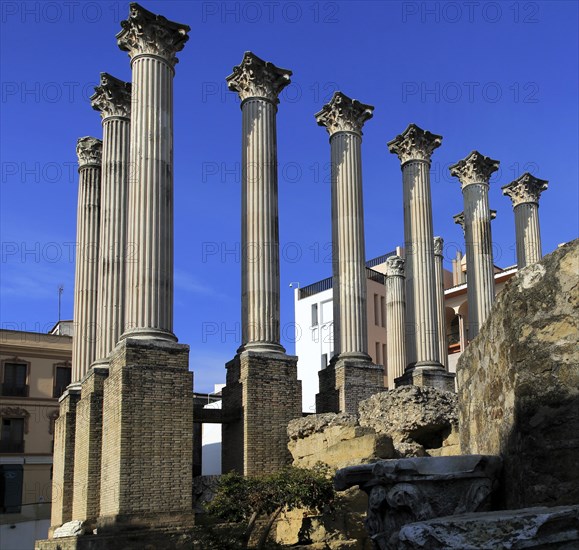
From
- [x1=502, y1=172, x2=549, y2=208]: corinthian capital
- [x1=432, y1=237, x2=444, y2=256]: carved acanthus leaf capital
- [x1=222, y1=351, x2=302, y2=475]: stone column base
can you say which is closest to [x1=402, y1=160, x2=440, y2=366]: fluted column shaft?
[x1=502, y1=172, x2=549, y2=208]: corinthian capital

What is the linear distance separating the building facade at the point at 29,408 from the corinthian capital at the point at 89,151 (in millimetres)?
19526

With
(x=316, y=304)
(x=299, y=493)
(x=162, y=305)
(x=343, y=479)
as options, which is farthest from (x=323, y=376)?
(x=316, y=304)

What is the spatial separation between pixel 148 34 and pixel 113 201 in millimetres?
6179

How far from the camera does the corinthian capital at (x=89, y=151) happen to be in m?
34.1

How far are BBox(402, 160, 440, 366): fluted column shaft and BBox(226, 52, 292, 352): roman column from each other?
7.16 meters

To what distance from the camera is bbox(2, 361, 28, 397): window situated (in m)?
49.8

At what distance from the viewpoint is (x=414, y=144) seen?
34.1 meters

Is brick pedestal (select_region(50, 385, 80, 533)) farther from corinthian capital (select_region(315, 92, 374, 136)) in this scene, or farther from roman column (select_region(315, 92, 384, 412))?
corinthian capital (select_region(315, 92, 374, 136))

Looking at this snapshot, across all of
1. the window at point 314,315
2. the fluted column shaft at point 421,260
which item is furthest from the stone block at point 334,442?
the window at point 314,315

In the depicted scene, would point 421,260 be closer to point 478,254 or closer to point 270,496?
point 478,254

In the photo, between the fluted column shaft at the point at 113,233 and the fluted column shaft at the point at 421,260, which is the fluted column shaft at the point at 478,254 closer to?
the fluted column shaft at the point at 421,260

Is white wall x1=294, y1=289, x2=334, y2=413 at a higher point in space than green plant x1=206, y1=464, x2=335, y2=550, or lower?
higher

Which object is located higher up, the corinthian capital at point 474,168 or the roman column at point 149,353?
the corinthian capital at point 474,168

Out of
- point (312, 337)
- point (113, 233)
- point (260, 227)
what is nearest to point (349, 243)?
point (260, 227)
